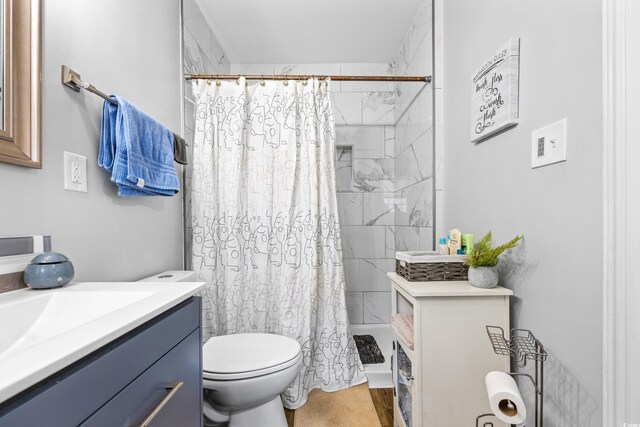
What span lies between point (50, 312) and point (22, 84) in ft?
2.11

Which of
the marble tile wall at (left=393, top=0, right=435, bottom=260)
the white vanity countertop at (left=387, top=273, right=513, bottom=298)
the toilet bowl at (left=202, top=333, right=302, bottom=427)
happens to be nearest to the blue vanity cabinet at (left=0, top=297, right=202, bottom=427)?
the toilet bowl at (left=202, top=333, right=302, bottom=427)

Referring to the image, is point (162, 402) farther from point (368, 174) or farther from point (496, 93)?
point (368, 174)

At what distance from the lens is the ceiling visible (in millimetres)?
2059

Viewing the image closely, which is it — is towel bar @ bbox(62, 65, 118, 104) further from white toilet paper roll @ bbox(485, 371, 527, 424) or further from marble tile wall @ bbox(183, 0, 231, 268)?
white toilet paper roll @ bbox(485, 371, 527, 424)

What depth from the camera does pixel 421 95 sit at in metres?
2.03

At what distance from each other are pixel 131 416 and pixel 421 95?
211 centimetres

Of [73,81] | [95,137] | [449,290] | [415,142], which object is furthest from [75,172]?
[415,142]

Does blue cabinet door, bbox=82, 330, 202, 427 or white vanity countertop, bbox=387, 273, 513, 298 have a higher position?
white vanity countertop, bbox=387, 273, 513, 298

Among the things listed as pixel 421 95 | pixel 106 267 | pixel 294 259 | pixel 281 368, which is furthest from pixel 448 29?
pixel 106 267

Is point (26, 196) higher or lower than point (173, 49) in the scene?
lower

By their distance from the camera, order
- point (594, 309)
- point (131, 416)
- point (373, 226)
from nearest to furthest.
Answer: point (131, 416)
point (594, 309)
point (373, 226)

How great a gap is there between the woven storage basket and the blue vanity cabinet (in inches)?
33.1

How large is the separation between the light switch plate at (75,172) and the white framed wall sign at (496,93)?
1.55 m

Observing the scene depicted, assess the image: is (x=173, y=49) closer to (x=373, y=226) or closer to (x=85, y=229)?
(x=85, y=229)
